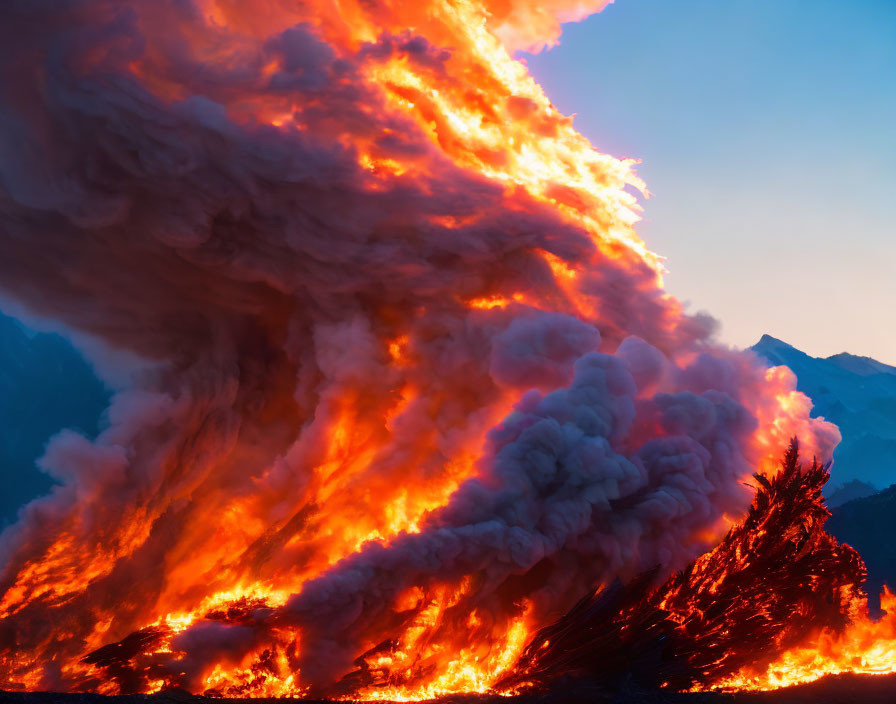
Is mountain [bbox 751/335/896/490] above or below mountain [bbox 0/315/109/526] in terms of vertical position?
below

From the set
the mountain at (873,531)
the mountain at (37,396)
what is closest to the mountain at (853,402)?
the mountain at (873,531)

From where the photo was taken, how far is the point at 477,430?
3091 centimetres

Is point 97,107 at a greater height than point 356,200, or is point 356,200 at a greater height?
point 97,107

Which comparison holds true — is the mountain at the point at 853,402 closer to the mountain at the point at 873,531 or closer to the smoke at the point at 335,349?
the mountain at the point at 873,531

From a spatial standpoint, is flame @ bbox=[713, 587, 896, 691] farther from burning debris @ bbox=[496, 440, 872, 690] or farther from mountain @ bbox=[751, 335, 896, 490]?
mountain @ bbox=[751, 335, 896, 490]

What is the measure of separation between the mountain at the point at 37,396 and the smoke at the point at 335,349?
378 ft

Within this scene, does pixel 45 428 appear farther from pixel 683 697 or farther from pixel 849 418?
pixel 849 418

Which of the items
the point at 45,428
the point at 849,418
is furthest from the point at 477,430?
the point at 849,418

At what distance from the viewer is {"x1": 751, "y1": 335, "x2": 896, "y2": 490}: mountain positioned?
153625 millimetres

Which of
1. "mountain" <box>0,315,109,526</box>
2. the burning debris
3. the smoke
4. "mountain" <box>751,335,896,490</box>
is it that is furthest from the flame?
"mountain" <box>0,315,109,526</box>

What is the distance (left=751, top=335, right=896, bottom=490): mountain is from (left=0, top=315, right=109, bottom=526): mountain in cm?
13865

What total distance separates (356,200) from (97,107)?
9610mm

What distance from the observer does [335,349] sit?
111ft

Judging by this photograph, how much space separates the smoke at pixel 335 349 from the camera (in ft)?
85.0
